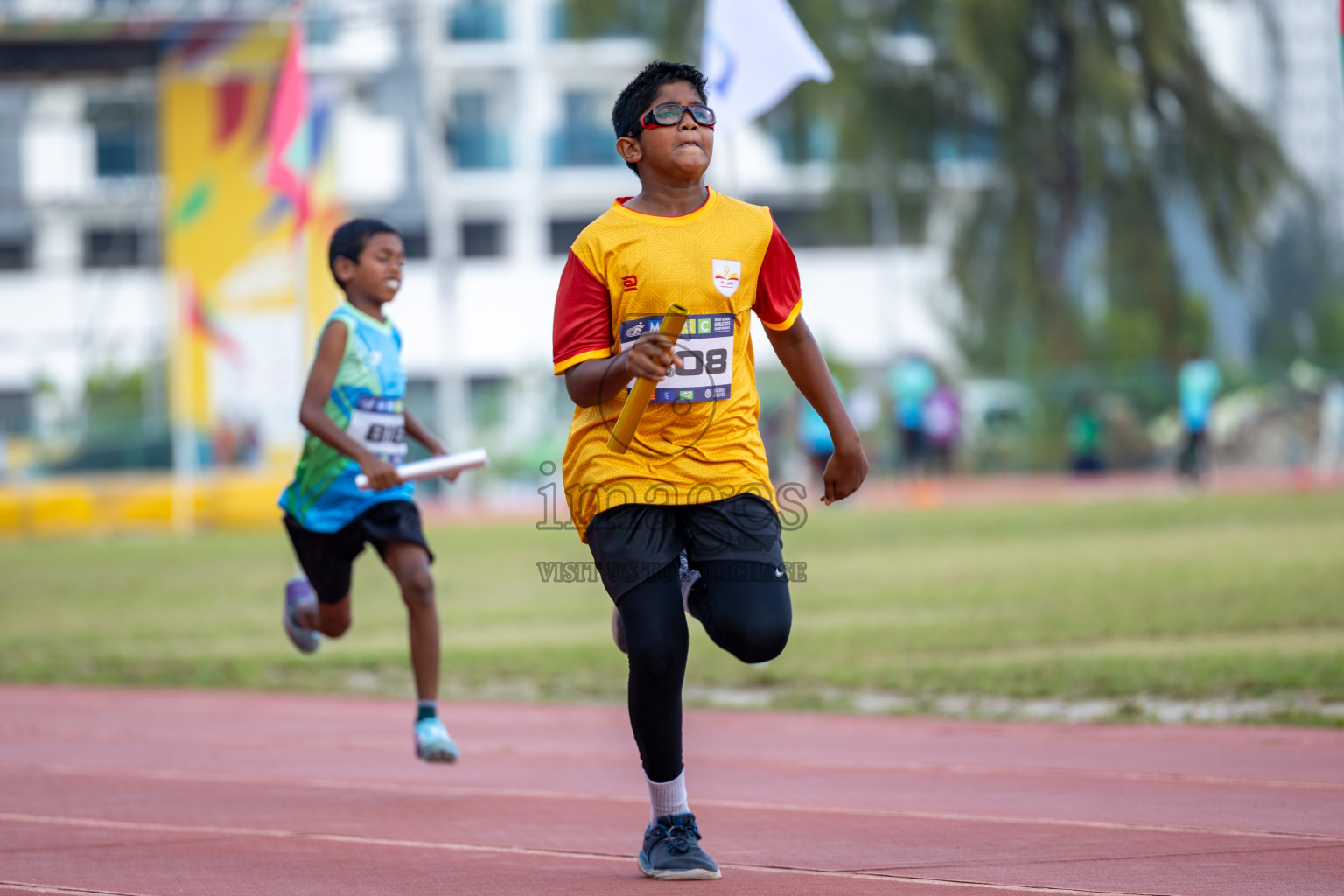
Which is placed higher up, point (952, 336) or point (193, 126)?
point (193, 126)

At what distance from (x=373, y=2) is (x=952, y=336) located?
13.8m

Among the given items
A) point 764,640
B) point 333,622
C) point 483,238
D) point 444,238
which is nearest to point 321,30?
point 444,238

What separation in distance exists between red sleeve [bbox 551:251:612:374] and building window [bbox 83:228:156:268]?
4942cm

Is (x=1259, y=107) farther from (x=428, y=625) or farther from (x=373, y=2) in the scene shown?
(x=428, y=625)

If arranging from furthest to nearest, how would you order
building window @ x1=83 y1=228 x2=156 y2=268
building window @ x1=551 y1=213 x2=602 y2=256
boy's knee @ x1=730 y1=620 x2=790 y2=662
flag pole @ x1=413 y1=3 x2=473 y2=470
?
building window @ x1=551 y1=213 x2=602 y2=256 < building window @ x1=83 y1=228 x2=156 y2=268 < flag pole @ x1=413 y1=3 x2=473 y2=470 < boy's knee @ x1=730 y1=620 x2=790 y2=662

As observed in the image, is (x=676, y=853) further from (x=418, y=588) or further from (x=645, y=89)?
(x=418, y=588)

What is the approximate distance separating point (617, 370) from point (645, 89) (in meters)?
0.80

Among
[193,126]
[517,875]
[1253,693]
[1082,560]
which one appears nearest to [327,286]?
[193,126]

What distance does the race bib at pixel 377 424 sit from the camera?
657cm

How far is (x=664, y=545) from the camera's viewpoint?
441 centimetres

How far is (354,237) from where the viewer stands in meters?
6.62

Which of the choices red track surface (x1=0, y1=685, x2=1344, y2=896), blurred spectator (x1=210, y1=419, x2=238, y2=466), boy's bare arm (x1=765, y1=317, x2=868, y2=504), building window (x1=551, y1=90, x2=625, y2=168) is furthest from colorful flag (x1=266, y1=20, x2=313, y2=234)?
building window (x1=551, y1=90, x2=625, y2=168)

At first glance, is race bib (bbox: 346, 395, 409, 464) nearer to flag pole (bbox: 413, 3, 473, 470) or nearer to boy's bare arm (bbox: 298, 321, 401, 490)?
boy's bare arm (bbox: 298, 321, 401, 490)

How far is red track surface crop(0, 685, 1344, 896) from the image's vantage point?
4.47 metres
